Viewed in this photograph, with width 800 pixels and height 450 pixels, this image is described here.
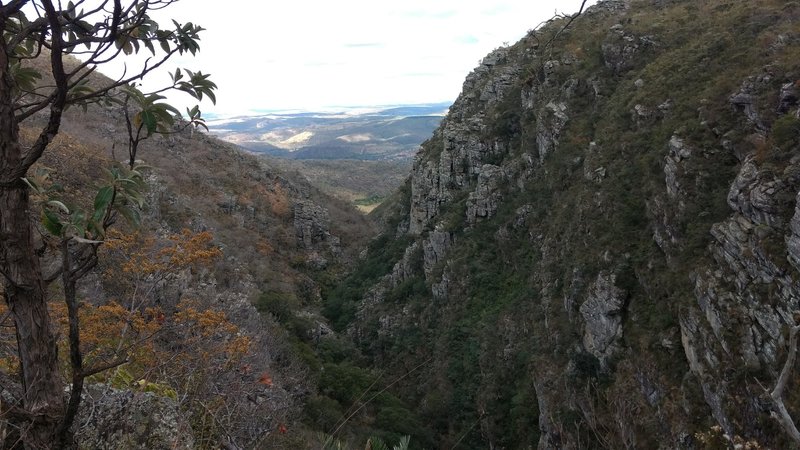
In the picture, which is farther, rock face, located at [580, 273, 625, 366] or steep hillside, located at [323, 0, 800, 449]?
rock face, located at [580, 273, 625, 366]

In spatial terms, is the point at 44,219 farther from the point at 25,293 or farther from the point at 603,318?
the point at 603,318

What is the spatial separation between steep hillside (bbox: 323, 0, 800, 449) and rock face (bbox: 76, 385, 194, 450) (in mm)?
2359

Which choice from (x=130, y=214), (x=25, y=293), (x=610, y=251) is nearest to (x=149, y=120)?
(x=130, y=214)

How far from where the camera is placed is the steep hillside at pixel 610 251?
36.0 feet

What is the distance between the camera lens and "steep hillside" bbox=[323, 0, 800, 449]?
36.0 ft

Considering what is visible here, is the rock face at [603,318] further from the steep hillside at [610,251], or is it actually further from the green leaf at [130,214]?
the green leaf at [130,214]

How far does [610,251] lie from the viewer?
17469 millimetres

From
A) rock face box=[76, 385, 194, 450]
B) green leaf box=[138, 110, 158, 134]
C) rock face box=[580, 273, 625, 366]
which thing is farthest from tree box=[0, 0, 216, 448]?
rock face box=[580, 273, 625, 366]

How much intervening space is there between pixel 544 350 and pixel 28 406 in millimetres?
19914

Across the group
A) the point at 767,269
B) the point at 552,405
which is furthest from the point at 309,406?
the point at 767,269

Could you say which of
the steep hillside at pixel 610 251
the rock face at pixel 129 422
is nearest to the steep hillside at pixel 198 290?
the rock face at pixel 129 422

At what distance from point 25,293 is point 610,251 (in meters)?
18.4

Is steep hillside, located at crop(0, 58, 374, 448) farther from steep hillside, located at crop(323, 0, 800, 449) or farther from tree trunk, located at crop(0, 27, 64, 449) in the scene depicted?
steep hillside, located at crop(323, 0, 800, 449)

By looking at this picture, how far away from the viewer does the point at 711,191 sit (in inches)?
562
